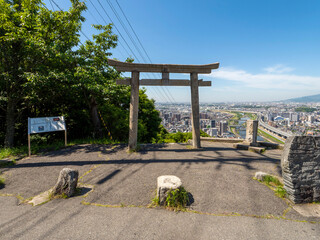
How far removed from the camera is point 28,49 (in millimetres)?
5828

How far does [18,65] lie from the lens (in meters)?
6.40

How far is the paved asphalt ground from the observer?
217 cm

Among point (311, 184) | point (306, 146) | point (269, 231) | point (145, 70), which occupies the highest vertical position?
point (145, 70)

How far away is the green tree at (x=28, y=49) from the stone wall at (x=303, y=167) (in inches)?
318

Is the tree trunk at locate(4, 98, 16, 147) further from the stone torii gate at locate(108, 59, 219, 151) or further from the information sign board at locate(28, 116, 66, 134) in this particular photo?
the stone torii gate at locate(108, 59, 219, 151)

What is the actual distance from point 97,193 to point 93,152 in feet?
10.8

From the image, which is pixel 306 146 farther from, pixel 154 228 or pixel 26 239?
pixel 26 239

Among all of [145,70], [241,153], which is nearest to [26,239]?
[145,70]

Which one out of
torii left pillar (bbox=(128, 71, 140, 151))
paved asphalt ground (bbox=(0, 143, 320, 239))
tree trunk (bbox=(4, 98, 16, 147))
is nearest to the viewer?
paved asphalt ground (bbox=(0, 143, 320, 239))

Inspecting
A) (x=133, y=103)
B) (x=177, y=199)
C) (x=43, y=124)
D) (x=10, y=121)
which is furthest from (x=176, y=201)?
(x=10, y=121)

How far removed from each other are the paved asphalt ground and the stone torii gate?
1.86 metres

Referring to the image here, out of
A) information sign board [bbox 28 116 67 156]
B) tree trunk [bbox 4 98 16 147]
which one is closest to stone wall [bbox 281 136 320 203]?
information sign board [bbox 28 116 67 156]

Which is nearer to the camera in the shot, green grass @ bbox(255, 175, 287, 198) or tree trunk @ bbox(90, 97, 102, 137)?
green grass @ bbox(255, 175, 287, 198)

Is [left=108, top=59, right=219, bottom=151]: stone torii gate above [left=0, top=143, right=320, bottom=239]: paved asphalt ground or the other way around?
above
